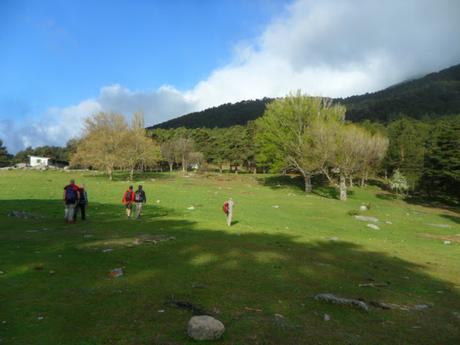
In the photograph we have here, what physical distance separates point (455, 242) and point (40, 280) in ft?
93.0

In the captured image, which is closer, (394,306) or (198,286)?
(394,306)

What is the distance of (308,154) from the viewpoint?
210 ft

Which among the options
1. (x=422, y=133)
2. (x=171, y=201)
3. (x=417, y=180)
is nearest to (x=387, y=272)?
(x=171, y=201)

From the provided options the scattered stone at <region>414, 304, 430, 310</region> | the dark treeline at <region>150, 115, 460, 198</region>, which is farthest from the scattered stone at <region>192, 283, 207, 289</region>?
the dark treeline at <region>150, 115, 460, 198</region>

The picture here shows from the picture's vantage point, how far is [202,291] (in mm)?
10273

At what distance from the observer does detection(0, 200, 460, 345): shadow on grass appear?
777 cm

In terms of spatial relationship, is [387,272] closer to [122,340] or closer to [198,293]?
[198,293]

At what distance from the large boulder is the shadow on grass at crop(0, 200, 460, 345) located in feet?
0.52

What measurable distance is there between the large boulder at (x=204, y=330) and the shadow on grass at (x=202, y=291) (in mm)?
157

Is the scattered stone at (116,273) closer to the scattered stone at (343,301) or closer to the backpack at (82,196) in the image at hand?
the scattered stone at (343,301)

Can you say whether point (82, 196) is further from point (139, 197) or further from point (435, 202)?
point (435, 202)

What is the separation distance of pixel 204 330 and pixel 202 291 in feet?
9.94

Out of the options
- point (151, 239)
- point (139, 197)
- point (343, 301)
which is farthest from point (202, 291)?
point (139, 197)

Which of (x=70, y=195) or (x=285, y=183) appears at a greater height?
(x=70, y=195)
